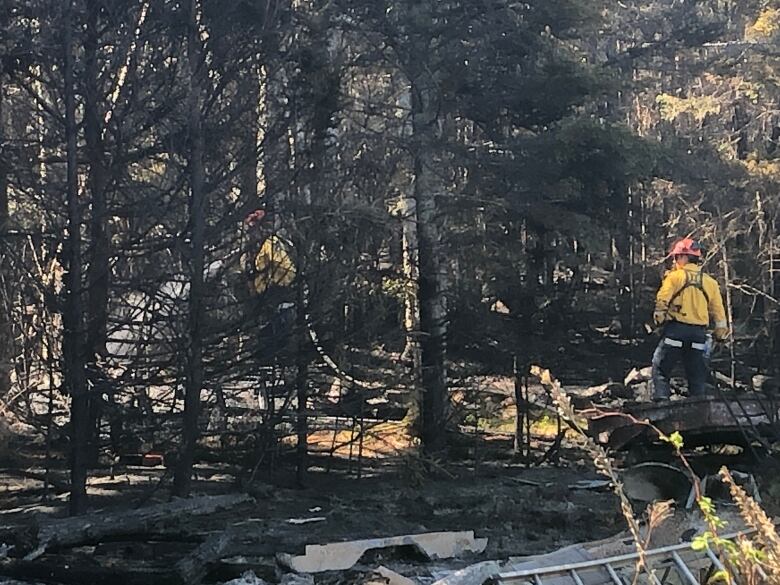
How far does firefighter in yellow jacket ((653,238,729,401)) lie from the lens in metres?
11.2

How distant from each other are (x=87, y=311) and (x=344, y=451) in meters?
5.39

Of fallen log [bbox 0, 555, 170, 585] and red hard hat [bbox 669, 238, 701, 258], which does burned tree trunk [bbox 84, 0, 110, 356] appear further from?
red hard hat [bbox 669, 238, 701, 258]

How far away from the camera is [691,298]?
11.2 meters

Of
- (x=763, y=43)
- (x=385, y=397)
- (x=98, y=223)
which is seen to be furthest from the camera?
(x=763, y=43)

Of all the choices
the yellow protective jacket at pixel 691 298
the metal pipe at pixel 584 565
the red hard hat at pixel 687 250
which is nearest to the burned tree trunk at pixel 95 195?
the metal pipe at pixel 584 565

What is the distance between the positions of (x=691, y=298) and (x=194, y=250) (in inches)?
221

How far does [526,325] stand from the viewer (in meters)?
15.5

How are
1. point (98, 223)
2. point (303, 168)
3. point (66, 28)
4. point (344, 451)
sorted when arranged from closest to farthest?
1. point (66, 28)
2. point (98, 223)
3. point (303, 168)
4. point (344, 451)

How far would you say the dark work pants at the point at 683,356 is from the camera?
37.2 feet

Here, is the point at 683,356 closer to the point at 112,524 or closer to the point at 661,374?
the point at 661,374

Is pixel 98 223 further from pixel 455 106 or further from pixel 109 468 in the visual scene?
pixel 455 106

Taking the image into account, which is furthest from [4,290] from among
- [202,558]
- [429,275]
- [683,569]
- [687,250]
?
[683,569]

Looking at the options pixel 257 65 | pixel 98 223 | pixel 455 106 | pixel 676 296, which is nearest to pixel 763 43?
pixel 455 106

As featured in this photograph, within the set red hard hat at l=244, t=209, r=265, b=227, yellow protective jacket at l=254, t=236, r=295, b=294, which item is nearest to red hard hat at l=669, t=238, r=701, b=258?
yellow protective jacket at l=254, t=236, r=295, b=294
